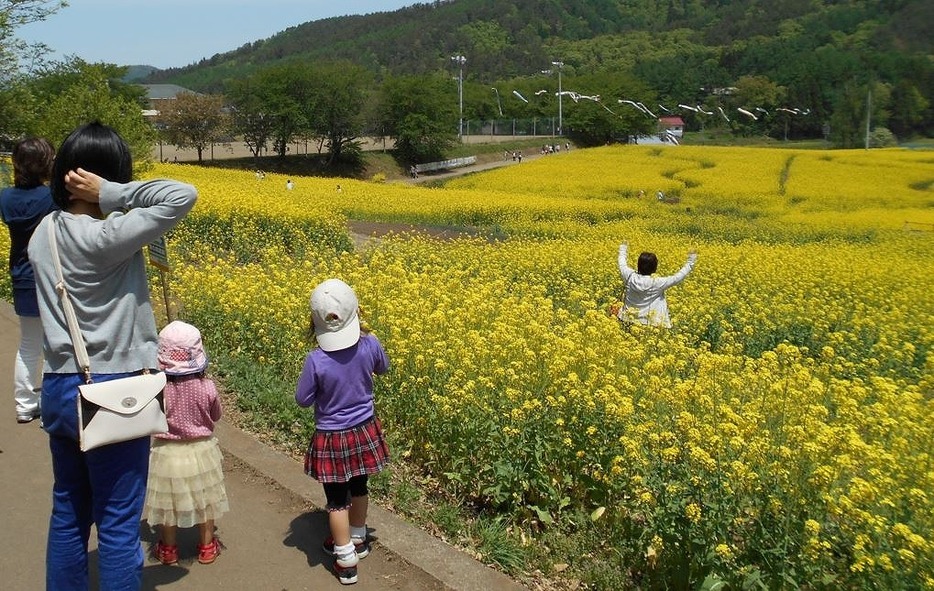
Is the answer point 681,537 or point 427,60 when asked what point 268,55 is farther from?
point 681,537

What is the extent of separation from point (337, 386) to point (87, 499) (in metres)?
1.09

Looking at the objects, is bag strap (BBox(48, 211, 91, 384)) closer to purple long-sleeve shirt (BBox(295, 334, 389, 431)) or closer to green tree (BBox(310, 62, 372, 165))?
purple long-sleeve shirt (BBox(295, 334, 389, 431))

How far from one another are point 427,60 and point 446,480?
16269 centimetres

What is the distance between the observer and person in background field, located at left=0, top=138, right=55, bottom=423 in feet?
14.8

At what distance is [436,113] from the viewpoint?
186 ft

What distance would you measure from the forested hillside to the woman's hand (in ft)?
218

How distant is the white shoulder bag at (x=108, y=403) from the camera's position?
2469 millimetres

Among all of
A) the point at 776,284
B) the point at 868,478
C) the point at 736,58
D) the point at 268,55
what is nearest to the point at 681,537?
the point at 868,478

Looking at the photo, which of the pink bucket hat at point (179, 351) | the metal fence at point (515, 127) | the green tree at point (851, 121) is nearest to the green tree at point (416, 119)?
the metal fence at point (515, 127)

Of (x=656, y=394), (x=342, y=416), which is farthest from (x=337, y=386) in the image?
(x=656, y=394)

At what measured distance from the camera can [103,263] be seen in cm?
254

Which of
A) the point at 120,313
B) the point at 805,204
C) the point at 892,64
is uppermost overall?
the point at 892,64

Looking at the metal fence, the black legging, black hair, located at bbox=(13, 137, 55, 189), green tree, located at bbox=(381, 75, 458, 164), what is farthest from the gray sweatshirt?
the metal fence

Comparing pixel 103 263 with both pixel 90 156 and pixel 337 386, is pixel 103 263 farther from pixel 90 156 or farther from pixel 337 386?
pixel 337 386
